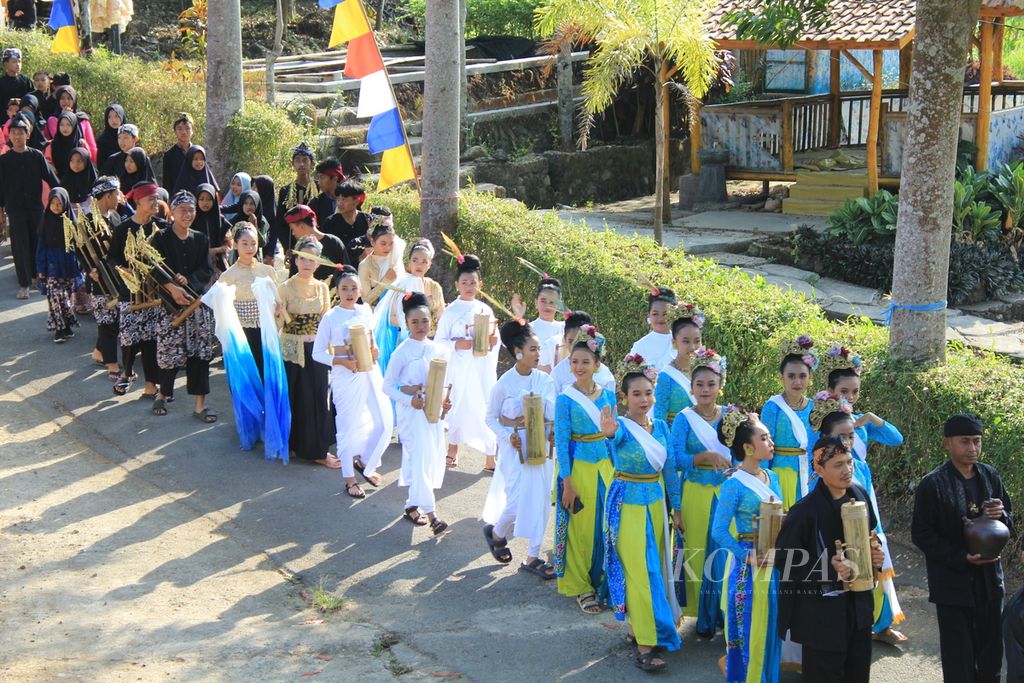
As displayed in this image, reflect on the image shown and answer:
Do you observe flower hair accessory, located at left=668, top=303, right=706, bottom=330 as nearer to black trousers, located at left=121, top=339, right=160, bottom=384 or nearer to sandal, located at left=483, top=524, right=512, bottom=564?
sandal, located at left=483, top=524, right=512, bottom=564

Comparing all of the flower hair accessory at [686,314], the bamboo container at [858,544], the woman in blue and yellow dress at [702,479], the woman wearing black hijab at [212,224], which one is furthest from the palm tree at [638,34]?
the bamboo container at [858,544]

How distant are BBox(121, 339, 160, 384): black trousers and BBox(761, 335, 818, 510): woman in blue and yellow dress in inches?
226

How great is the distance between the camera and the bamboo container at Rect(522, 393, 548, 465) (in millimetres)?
7617

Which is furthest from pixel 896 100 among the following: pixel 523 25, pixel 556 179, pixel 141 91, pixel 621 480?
pixel 621 480

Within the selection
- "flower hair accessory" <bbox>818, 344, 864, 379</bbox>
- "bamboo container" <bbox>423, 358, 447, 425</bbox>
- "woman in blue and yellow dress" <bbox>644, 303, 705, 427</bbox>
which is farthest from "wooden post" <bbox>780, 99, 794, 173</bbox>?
"flower hair accessory" <bbox>818, 344, 864, 379</bbox>

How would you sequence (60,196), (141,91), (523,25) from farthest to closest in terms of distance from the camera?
(523,25), (141,91), (60,196)

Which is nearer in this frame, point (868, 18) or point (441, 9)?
point (441, 9)

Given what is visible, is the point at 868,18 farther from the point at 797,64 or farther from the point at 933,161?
the point at 933,161

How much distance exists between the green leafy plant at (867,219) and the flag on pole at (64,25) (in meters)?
11.0

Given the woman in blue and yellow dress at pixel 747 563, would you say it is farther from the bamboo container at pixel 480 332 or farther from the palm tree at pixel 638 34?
the palm tree at pixel 638 34

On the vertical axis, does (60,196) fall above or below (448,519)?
above

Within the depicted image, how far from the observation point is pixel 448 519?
8672 mm

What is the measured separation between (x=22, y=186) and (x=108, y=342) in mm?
2928

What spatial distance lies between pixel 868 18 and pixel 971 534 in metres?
10.8
